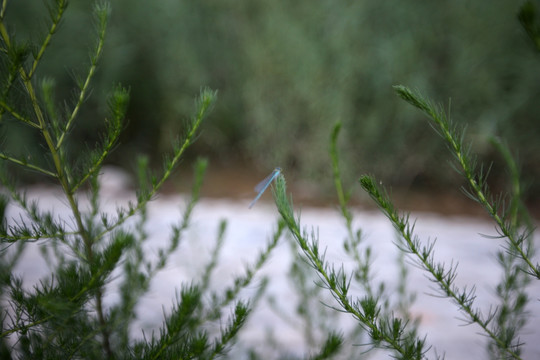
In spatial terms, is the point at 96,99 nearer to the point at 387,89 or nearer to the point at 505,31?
the point at 387,89

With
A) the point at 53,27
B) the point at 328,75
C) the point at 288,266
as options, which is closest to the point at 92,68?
the point at 53,27

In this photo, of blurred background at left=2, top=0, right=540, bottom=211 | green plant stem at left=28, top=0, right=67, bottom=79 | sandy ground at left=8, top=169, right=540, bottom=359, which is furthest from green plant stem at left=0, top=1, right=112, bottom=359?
blurred background at left=2, top=0, right=540, bottom=211

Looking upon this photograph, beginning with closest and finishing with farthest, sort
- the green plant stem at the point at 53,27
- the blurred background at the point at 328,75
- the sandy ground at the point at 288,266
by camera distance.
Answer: the green plant stem at the point at 53,27, the sandy ground at the point at 288,266, the blurred background at the point at 328,75

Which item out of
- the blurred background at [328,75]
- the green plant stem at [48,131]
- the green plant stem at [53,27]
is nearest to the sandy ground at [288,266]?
the green plant stem at [48,131]

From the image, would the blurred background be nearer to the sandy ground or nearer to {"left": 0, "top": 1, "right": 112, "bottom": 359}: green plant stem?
the sandy ground

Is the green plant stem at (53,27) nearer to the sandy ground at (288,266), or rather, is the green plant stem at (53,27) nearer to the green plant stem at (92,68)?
the green plant stem at (92,68)

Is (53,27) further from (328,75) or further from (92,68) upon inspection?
(328,75)

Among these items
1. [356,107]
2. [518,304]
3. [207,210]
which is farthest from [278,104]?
[518,304]
